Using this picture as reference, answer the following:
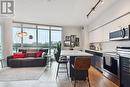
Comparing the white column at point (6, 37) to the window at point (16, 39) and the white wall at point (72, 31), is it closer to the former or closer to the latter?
the window at point (16, 39)

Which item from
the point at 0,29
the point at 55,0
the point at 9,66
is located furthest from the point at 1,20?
the point at 55,0

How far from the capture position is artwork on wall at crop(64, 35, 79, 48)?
13625mm

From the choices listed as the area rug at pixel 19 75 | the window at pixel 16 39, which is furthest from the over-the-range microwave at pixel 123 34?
the window at pixel 16 39

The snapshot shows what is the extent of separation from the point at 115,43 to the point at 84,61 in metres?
2.20

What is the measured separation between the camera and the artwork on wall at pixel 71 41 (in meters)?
13.6

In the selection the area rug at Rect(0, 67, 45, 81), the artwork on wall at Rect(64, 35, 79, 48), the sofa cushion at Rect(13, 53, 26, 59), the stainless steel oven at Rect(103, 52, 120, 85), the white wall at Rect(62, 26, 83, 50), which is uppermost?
the white wall at Rect(62, 26, 83, 50)

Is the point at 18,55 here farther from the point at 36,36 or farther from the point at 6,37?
the point at 36,36

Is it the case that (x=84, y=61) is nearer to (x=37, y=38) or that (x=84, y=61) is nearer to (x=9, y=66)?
(x=9, y=66)

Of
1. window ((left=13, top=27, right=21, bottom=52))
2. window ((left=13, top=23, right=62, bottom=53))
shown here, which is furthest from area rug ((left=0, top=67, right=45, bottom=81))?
window ((left=13, top=23, right=62, bottom=53))

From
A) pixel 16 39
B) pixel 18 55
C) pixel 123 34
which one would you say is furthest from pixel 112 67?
pixel 16 39

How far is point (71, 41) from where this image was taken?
13648 millimetres

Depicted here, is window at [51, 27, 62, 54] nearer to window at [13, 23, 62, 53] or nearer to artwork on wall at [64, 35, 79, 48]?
window at [13, 23, 62, 53]

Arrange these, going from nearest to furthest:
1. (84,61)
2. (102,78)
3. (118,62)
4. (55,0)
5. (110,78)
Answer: (118,62), (110,78), (102,78), (84,61), (55,0)

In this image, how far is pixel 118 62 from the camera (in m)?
1.81
